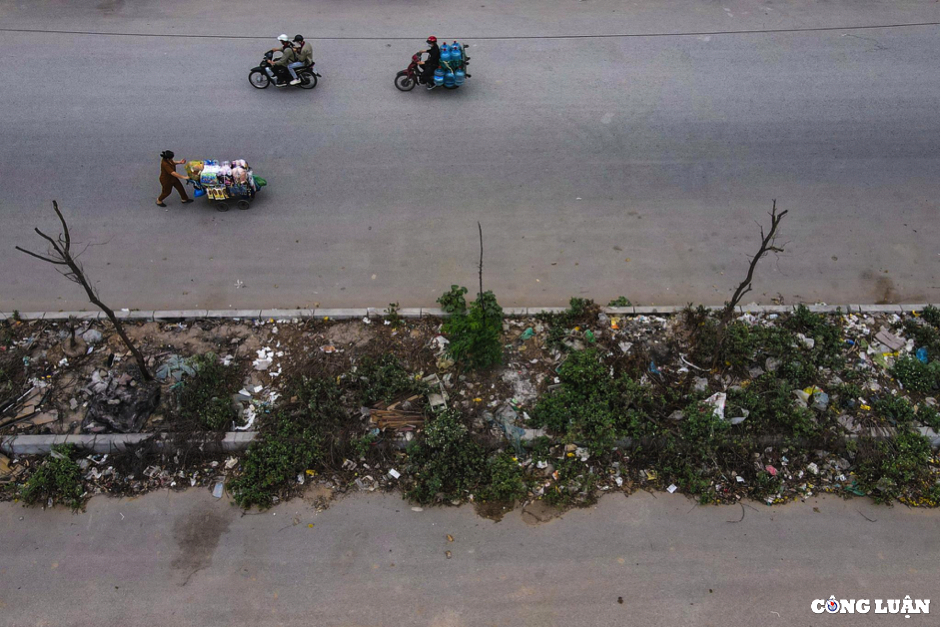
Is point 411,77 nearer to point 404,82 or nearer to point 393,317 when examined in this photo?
point 404,82

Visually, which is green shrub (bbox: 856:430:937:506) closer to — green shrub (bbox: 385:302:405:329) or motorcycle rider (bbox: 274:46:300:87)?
green shrub (bbox: 385:302:405:329)

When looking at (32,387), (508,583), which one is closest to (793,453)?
(508,583)

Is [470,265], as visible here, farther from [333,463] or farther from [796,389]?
[796,389]

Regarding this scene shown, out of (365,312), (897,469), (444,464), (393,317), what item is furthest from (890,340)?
(365,312)

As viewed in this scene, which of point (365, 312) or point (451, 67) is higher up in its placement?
point (451, 67)

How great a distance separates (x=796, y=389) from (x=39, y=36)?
48.6 ft

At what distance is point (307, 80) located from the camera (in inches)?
429

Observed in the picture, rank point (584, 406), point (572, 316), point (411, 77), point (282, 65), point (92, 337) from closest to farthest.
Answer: point (584, 406) → point (92, 337) → point (572, 316) → point (282, 65) → point (411, 77)

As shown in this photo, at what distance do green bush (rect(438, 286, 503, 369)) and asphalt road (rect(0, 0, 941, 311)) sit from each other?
1.20 metres

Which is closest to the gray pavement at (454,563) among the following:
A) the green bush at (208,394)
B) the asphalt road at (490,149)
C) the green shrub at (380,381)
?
the green bush at (208,394)

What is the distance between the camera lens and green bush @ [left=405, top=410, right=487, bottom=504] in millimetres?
6309

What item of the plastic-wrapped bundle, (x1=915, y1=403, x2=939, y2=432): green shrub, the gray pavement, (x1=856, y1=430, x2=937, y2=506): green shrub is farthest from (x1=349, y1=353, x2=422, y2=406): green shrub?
(x1=915, y1=403, x2=939, y2=432): green shrub

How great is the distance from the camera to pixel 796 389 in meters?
7.12

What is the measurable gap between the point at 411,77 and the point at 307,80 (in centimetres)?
190
